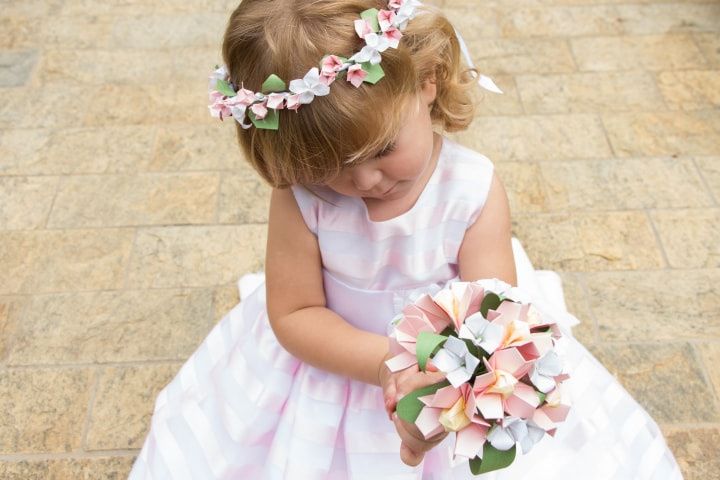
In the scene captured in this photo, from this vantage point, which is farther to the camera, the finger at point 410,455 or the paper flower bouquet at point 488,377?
the finger at point 410,455

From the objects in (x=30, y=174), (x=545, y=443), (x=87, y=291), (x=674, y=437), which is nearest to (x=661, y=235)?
(x=674, y=437)

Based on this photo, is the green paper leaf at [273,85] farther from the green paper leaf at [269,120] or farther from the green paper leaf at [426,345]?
Result: the green paper leaf at [426,345]

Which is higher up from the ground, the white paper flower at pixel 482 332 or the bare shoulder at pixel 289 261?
the white paper flower at pixel 482 332

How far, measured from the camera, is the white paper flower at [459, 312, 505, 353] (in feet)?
3.14

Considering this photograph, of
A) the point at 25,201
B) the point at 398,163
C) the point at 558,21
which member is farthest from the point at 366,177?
the point at 558,21

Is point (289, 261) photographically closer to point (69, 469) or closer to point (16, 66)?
point (69, 469)

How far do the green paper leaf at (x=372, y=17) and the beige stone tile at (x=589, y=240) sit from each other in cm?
135

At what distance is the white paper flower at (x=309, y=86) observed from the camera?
3.52ft

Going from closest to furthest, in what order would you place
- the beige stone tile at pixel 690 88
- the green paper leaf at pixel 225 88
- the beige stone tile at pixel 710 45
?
the green paper leaf at pixel 225 88, the beige stone tile at pixel 690 88, the beige stone tile at pixel 710 45

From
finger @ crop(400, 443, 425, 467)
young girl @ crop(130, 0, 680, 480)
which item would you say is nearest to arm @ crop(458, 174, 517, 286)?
young girl @ crop(130, 0, 680, 480)

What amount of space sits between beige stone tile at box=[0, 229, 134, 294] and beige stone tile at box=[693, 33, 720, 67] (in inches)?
97.1

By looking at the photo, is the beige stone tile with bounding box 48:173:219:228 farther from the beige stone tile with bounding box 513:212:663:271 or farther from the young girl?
the beige stone tile with bounding box 513:212:663:271

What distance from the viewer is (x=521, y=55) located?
322 cm

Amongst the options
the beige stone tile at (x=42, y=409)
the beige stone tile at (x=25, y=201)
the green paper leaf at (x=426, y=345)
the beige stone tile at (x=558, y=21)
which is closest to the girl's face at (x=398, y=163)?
the green paper leaf at (x=426, y=345)
